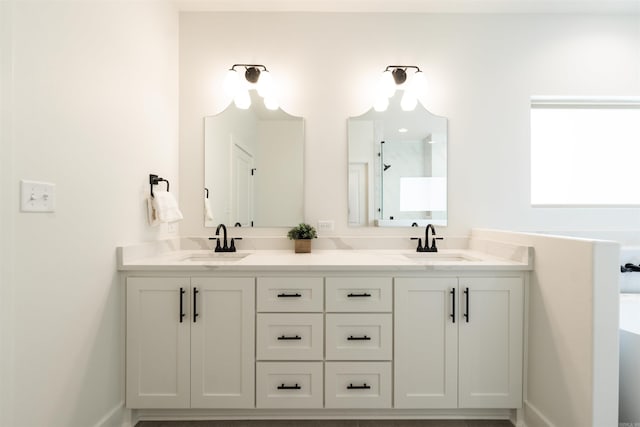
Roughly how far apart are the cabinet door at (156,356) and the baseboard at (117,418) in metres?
0.05

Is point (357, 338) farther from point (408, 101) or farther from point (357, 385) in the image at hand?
point (408, 101)

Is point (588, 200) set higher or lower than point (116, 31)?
lower

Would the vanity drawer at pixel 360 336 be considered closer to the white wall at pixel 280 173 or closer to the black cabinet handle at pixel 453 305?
the black cabinet handle at pixel 453 305

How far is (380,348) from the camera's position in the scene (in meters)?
1.69

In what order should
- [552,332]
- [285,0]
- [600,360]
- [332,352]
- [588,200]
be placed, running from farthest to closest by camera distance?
[588,200], [285,0], [332,352], [552,332], [600,360]

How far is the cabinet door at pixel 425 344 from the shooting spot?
5.54 ft

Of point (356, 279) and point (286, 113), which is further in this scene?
point (286, 113)

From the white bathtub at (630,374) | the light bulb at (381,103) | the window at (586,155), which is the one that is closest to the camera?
the white bathtub at (630,374)

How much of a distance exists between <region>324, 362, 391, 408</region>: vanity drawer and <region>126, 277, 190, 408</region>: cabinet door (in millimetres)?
766

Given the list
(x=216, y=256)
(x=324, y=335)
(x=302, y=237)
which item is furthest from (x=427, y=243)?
(x=216, y=256)

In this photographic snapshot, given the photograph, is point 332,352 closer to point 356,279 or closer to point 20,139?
point 356,279

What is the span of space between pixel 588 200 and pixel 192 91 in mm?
3196

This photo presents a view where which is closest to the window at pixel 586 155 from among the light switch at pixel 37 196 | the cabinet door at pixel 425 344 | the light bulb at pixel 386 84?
the light bulb at pixel 386 84

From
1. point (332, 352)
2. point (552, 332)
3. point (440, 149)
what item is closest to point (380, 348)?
point (332, 352)
